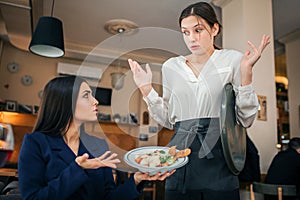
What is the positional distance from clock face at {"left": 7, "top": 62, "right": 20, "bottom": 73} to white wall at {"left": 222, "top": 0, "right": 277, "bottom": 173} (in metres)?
3.25

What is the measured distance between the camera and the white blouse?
66 cm

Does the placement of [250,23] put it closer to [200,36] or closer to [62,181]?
[200,36]

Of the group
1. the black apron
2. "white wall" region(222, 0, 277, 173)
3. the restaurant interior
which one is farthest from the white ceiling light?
the black apron

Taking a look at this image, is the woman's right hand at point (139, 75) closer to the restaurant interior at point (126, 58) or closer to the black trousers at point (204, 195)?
the restaurant interior at point (126, 58)

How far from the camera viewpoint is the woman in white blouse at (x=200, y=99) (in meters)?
0.66

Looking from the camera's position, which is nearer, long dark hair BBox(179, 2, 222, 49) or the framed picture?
long dark hair BBox(179, 2, 222, 49)

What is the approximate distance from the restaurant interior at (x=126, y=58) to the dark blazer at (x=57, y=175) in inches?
3.2

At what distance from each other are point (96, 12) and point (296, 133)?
108 inches

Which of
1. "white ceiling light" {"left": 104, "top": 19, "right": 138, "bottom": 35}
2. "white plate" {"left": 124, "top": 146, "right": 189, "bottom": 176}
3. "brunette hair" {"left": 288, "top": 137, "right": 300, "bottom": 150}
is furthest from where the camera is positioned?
"white ceiling light" {"left": 104, "top": 19, "right": 138, "bottom": 35}

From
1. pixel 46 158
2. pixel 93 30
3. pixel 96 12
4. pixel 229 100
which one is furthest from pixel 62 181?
pixel 93 30

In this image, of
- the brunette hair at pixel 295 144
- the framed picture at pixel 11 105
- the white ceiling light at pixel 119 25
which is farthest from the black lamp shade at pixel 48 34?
the framed picture at pixel 11 105

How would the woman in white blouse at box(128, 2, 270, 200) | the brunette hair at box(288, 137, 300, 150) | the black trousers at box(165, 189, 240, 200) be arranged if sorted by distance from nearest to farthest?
the woman in white blouse at box(128, 2, 270, 200)
the black trousers at box(165, 189, 240, 200)
the brunette hair at box(288, 137, 300, 150)

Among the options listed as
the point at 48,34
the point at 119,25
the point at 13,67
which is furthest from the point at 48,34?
the point at 13,67

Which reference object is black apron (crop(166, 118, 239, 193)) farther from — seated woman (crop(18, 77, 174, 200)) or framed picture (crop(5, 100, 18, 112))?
framed picture (crop(5, 100, 18, 112))
